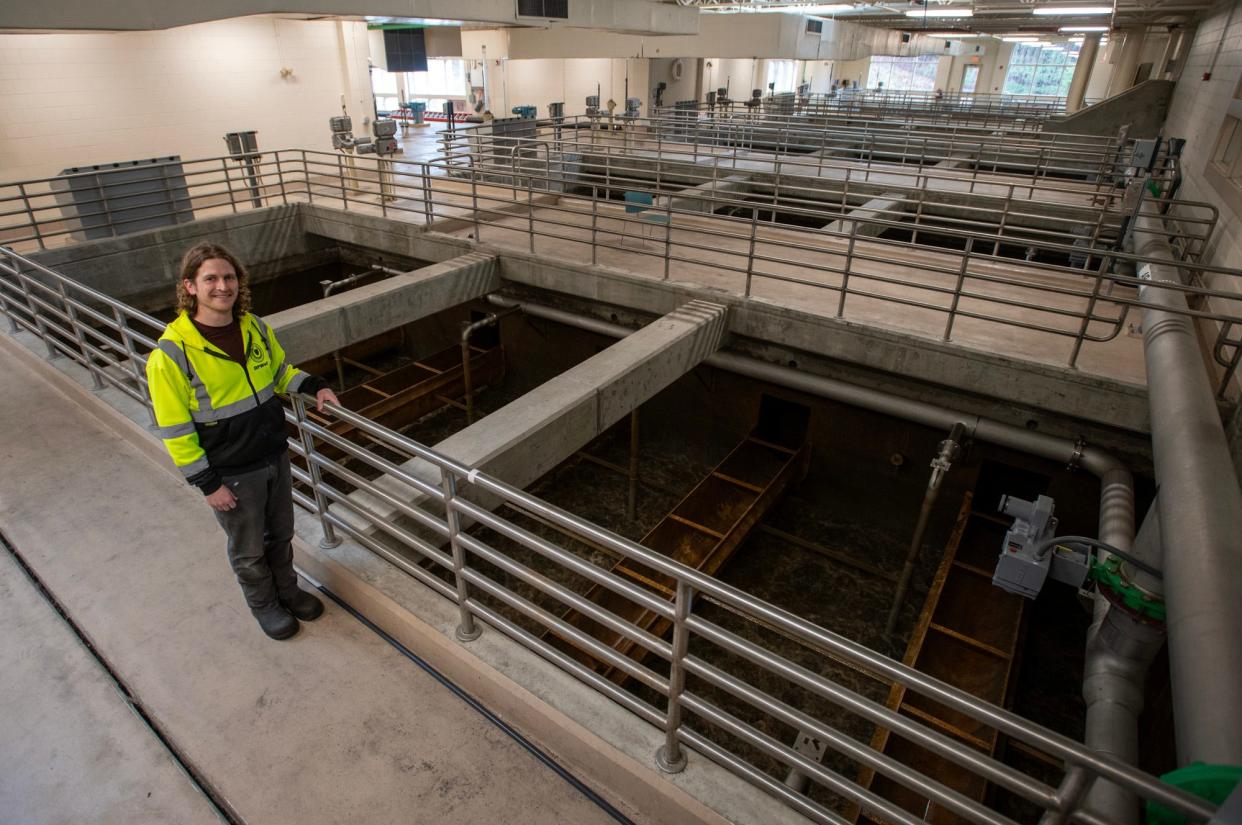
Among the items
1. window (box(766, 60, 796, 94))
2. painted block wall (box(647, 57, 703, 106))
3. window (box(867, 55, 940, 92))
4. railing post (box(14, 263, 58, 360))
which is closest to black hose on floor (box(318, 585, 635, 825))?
railing post (box(14, 263, 58, 360))

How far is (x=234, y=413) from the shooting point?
102 inches

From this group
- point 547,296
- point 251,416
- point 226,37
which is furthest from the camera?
point 226,37

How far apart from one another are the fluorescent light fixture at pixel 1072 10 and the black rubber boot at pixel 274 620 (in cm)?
1764

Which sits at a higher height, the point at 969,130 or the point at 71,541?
the point at 969,130

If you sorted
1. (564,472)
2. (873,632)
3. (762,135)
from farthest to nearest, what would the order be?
(762,135)
(564,472)
(873,632)

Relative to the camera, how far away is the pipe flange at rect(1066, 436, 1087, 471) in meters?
5.24

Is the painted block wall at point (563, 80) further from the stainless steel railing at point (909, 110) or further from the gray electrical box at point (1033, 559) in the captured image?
the gray electrical box at point (1033, 559)

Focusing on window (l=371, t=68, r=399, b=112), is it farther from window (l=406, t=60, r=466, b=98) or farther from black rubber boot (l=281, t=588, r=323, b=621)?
black rubber boot (l=281, t=588, r=323, b=621)

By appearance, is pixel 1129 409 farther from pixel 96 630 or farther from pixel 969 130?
pixel 969 130

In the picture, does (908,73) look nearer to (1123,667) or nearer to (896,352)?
(896,352)

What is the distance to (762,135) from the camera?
55.1 feet

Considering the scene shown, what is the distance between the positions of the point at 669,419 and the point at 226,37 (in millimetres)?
10687

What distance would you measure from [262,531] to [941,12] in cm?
2088

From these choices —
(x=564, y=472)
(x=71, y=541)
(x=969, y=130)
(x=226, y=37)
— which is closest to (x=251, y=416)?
(x=71, y=541)
